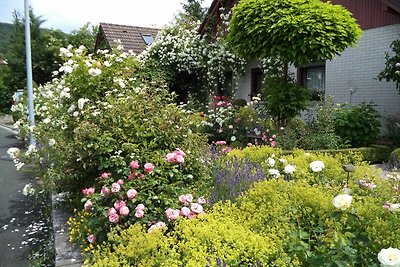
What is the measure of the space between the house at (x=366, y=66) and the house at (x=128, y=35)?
12910 mm

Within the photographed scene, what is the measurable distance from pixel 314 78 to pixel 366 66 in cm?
188

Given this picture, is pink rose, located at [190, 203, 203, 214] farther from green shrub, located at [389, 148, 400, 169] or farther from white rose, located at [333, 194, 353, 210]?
green shrub, located at [389, 148, 400, 169]

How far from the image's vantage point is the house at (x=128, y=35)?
21.1 metres

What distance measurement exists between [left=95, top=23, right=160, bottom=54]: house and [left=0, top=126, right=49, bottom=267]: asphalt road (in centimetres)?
1445

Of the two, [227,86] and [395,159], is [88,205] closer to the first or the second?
[395,159]

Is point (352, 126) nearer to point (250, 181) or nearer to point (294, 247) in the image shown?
point (250, 181)

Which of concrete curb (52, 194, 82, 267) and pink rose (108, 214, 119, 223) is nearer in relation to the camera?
pink rose (108, 214, 119, 223)

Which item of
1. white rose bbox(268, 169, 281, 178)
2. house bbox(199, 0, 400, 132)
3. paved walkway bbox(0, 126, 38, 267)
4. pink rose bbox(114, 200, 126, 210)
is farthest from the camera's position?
house bbox(199, 0, 400, 132)

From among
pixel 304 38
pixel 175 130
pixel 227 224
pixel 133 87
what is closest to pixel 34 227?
pixel 133 87

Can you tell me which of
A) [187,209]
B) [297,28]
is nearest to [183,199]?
[187,209]

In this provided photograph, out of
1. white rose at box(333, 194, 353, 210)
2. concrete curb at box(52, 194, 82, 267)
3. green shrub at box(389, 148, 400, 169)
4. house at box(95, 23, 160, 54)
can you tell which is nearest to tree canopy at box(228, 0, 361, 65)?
green shrub at box(389, 148, 400, 169)

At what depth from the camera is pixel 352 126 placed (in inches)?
322

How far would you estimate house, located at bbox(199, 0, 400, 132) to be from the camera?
28.8 feet

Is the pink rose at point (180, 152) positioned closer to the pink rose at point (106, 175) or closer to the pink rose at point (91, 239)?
the pink rose at point (106, 175)
